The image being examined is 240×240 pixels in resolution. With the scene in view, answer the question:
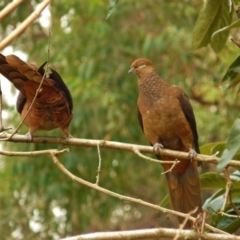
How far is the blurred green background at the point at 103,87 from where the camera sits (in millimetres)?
7488

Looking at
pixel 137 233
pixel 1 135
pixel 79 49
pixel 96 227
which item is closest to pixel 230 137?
pixel 137 233

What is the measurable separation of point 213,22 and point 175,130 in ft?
3.77

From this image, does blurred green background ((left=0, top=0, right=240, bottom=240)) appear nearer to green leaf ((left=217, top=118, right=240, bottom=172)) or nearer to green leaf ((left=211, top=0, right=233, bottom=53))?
green leaf ((left=211, top=0, right=233, bottom=53))

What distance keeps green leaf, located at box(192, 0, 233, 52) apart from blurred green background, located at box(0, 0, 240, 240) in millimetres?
3911

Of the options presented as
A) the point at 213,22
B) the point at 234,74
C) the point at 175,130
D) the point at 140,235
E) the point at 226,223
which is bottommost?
the point at 226,223

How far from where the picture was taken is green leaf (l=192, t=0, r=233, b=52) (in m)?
3.17

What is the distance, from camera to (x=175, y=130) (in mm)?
4230

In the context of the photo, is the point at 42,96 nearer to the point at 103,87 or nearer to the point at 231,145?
the point at 231,145

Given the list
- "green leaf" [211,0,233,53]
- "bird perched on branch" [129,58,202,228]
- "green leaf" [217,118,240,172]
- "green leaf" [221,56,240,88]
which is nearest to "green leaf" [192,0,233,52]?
"green leaf" [211,0,233,53]

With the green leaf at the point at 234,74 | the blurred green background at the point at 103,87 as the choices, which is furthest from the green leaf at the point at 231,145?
the blurred green background at the point at 103,87

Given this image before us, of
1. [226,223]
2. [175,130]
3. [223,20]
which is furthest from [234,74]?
[175,130]

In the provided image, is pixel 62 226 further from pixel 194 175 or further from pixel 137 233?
pixel 137 233

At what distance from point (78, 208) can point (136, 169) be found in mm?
1081

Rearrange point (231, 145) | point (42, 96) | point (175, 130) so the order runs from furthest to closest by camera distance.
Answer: point (175, 130) < point (42, 96) < point (231, 145)
